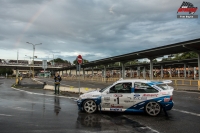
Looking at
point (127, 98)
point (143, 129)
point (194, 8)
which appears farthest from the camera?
point (194, 8)

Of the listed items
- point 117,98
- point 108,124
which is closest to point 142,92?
point 117,98

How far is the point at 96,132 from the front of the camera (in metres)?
6.06

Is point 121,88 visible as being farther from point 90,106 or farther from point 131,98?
point 90,106

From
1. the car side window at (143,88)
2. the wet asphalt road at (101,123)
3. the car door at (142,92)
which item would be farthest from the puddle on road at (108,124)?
the car side window at (143,88)

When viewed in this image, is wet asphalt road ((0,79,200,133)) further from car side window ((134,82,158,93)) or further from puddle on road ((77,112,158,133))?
car side window ((134,82,158,93))

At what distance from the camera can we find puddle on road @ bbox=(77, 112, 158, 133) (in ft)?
21.0

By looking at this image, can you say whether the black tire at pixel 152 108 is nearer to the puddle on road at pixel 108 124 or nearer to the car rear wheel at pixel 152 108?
the car rear wheel at pixel 152 108

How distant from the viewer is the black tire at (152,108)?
8.30 m

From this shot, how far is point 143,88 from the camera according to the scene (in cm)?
858

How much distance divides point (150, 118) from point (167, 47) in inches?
740

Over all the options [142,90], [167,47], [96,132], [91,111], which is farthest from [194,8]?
[96,132]

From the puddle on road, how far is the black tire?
1.10m

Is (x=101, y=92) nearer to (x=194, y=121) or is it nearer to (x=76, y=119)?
(x=76, y=119)

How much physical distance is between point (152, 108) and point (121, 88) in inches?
61.0
